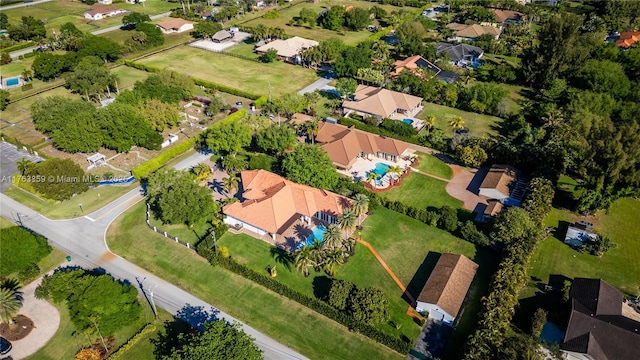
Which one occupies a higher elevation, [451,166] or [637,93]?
[637,93]

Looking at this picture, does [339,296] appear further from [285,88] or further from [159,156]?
[285,88]

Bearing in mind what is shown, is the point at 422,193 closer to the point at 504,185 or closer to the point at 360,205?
the point at 504,185

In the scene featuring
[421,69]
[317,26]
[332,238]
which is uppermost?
[421,69]

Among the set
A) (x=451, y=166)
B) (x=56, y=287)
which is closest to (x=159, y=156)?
(x=56, y=287)

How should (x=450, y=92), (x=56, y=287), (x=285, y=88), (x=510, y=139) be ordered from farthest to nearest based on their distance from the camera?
(x=285, y=88) < (x=450, y=92) < (x=510, y=139) < (x=56, y=287)

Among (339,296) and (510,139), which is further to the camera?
(510,139)

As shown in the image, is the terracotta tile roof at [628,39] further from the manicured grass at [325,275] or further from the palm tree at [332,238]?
the palm tree at [332,238]

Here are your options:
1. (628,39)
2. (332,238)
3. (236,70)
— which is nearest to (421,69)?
(236,70)

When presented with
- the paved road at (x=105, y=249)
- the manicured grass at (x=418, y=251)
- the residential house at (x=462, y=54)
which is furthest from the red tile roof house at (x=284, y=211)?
the residential house at (x=462, y=54)
